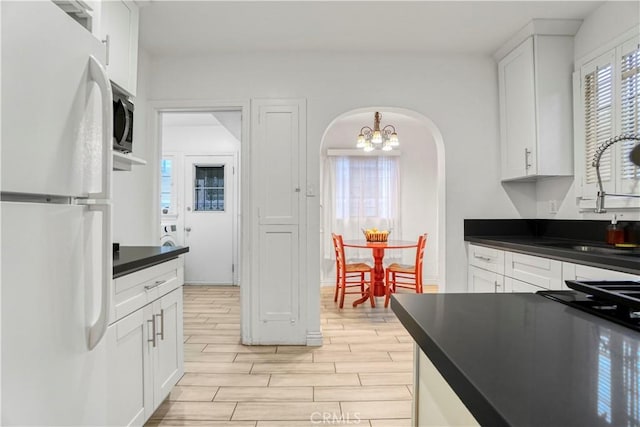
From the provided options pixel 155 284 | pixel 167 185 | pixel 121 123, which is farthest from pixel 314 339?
pixel 167 185

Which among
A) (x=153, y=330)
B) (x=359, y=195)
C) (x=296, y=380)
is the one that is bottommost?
(x=296, y=380)

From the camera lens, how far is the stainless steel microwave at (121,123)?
180cm

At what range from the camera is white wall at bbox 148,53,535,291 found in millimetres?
3109

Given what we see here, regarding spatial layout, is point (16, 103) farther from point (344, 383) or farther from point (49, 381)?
point (344, 383)

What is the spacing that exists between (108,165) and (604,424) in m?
1.25

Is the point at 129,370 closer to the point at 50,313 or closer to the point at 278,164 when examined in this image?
the point at 50,313

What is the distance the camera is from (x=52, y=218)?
0.87 meters

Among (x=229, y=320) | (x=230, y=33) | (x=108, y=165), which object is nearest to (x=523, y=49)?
(x=230, y=33)

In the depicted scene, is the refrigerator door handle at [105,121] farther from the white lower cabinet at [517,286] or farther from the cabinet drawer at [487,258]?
the cabinet drawer at [487,258]

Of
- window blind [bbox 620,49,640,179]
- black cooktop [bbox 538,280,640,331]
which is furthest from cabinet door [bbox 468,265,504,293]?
black cooktop [bbox 538,280,640,331]

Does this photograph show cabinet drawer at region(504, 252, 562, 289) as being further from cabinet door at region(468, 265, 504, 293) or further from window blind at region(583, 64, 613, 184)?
window blind at region(583, 64, 613, 184)

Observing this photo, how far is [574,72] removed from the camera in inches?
104

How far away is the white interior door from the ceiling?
8.86ft

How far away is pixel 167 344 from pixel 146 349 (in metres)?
Result: 0.27
